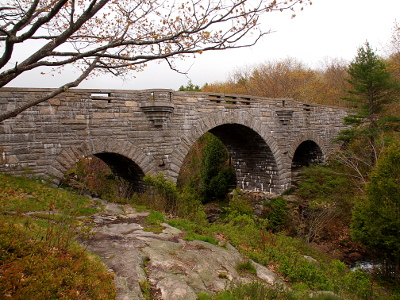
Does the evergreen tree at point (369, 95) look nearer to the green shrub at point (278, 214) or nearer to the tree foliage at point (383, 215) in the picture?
the green shrub at point (278, 214)

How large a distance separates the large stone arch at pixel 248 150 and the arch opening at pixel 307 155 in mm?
2960

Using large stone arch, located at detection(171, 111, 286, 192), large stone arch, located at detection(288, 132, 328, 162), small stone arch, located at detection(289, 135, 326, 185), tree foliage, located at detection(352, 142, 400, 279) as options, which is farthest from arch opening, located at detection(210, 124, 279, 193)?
tree foliage, located at detection(352, 142, 400, 279)

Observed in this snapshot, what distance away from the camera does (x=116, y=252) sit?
4711mm

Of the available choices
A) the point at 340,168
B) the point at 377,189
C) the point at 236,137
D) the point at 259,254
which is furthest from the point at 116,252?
the point at 340,168

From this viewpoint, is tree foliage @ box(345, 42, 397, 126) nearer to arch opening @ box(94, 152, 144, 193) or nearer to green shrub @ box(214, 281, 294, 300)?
arch opening @ box(94, 152, 144, 193)

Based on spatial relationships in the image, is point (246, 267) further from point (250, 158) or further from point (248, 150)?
point (250, 158)

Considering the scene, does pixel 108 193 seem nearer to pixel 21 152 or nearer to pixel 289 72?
pixel 21 152

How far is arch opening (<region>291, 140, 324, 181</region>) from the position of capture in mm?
18992

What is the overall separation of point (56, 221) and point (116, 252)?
1.59 meters

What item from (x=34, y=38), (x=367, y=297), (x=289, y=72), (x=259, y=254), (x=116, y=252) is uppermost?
(x=289, y=72)

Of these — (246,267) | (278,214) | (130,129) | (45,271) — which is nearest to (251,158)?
(278,214)

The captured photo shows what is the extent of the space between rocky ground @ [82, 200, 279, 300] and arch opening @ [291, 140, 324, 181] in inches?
534

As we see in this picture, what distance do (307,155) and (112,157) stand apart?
14069 millimetres

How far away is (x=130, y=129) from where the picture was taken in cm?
936
